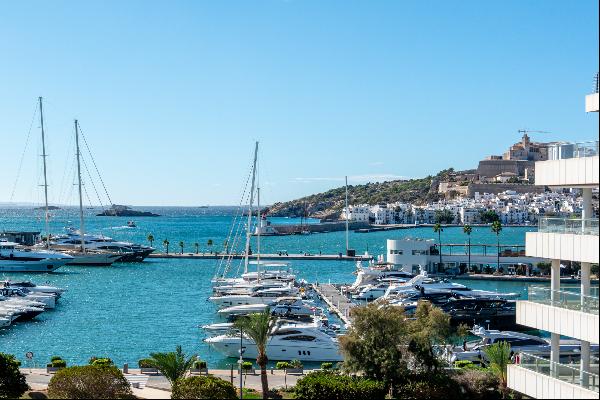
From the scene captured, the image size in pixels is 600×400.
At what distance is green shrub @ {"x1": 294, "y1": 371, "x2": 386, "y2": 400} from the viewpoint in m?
27.2

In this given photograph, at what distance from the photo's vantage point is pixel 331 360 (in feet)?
150

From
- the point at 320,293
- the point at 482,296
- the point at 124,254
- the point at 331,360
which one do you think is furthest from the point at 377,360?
the point at 124,254

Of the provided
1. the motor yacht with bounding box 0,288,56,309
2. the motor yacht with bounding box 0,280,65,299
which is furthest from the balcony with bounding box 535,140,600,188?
the motor yacht with bounding box 0,280,65,299

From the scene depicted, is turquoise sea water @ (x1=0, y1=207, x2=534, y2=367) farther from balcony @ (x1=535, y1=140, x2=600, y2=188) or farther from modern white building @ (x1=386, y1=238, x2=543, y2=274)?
balcony @ (x1=535, y1=140, x2=600, y2=188)

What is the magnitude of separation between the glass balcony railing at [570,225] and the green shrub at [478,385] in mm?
11056

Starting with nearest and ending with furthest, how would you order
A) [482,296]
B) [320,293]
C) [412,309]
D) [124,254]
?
[412,309] < [482,296] < [320,293] < [124,254]

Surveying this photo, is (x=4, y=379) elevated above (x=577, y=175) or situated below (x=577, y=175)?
below

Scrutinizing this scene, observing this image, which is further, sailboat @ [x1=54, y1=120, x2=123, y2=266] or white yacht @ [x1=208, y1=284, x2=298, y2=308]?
sailboat @ [x1=54, y1=120, x2=123, y2=266]

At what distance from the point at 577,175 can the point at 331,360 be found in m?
30.5

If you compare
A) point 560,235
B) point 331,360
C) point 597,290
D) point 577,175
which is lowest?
point 331,360

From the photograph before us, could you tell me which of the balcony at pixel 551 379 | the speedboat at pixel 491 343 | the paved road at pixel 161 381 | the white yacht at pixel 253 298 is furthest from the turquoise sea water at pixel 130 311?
the balcony at pixel 551 379

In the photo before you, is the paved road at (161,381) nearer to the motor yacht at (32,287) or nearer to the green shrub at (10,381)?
the green shrub at (10,381)

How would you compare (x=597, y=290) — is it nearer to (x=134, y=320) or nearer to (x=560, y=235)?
(x=560, y=235)

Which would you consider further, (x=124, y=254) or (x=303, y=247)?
(x=303, y=247)
